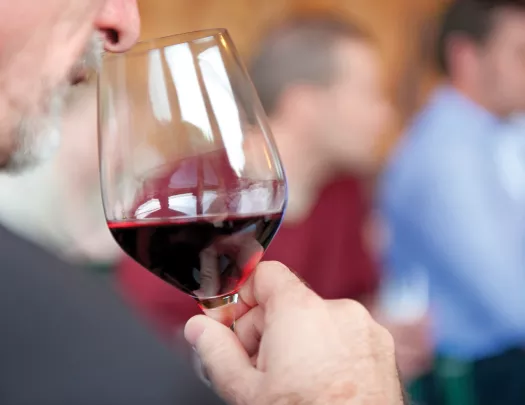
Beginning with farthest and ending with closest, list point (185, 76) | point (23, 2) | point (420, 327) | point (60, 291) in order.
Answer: point (420, 327), point (185, 76), point (23, 2), point (60, 291)

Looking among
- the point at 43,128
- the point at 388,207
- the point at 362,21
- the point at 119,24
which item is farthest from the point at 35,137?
the point at 362,21

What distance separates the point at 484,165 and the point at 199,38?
1.53m

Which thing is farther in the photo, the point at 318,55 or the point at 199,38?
the point at 318,55

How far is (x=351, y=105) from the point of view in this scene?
7.00 feet

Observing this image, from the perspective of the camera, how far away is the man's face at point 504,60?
2326 millimetres

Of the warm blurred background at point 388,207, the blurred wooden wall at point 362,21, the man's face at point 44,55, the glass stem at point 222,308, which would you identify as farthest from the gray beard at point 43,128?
the blurred wooden wall at point 362,21

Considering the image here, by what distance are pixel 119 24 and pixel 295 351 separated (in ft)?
1.01

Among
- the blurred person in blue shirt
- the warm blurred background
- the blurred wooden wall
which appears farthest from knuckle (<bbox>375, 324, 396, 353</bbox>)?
the blurred wooden wall

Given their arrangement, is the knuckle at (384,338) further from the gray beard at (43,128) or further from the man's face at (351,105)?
the man's face at (351,105)

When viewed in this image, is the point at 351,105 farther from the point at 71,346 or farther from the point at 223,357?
the point at 71,346

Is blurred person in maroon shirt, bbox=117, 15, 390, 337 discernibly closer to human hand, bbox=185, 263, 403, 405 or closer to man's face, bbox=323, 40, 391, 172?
man's face, bbox=323, 40, 391, 172

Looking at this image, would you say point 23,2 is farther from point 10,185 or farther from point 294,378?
point 10,185

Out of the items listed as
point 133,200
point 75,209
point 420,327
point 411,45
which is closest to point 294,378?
point 133,200

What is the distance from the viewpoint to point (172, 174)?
2.23 feet
